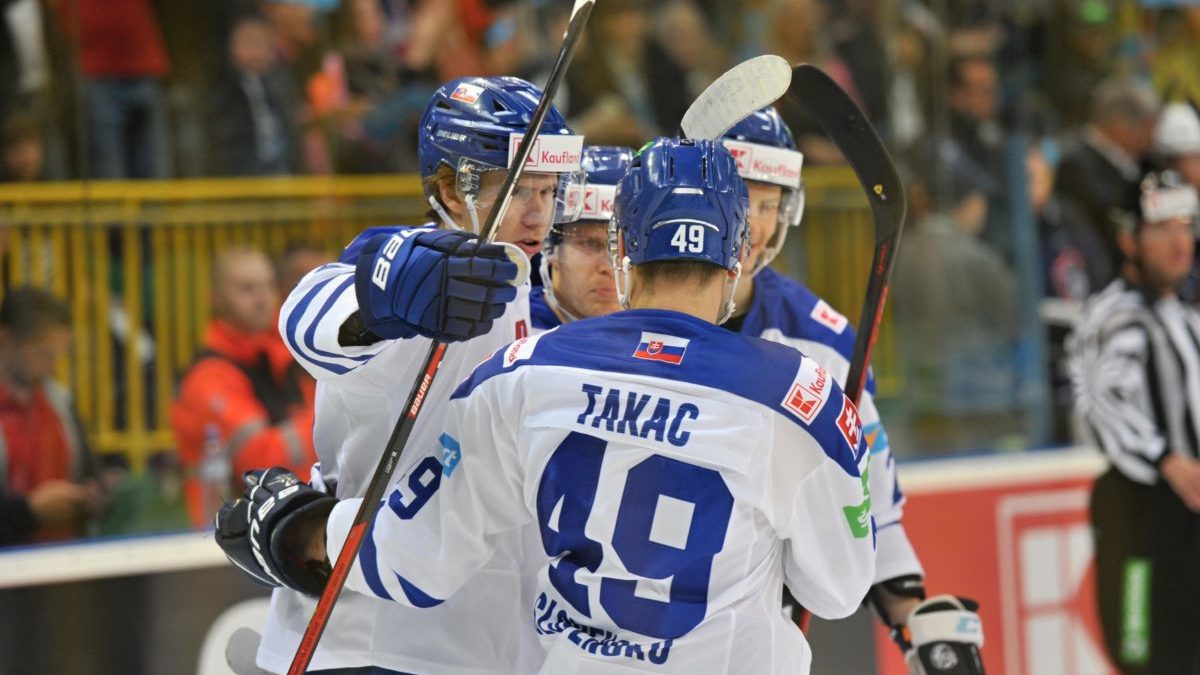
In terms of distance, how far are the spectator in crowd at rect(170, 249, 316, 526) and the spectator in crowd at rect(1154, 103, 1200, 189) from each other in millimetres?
3155

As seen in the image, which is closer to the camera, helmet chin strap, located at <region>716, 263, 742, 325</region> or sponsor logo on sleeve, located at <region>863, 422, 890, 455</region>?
helmet chin strap, located at <region>716, 263, 742, 325</region>

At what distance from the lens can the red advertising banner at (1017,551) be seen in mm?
4555

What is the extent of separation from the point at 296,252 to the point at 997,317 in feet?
7.52

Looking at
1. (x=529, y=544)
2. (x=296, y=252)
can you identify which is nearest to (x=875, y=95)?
(x=296, y=252)

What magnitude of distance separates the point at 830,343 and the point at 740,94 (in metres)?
0.74

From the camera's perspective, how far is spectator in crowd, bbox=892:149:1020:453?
4.90 metres

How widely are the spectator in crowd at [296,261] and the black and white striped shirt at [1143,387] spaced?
2327 millimetres

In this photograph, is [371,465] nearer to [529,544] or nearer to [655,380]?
[529,544]

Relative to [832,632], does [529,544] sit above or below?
above

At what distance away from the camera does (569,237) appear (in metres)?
2.66

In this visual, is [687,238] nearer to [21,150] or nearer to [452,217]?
[452,217]

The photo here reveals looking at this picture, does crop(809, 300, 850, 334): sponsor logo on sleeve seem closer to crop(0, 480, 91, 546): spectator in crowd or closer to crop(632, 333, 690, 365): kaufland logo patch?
crop(632, 333, 690, 365): kaufland logo patch

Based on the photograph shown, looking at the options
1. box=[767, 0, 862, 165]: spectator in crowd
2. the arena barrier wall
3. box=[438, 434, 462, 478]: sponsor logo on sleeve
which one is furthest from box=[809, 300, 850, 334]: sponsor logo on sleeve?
box=[767, 0, 862, 165]: spectator in crowd

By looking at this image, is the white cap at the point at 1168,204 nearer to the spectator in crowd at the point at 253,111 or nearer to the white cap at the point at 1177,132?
the white cap at the point at 1177,132
